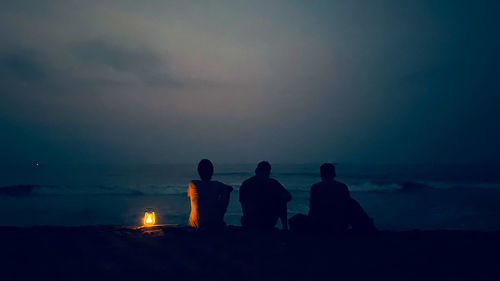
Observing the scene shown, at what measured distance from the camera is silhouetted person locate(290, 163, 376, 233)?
15.5ft

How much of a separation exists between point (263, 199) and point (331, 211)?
104cm

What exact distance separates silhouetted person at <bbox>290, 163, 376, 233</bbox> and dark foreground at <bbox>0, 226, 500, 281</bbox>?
283 millimetres

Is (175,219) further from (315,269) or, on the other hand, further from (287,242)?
(315,269)

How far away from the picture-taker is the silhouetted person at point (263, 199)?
5.18 m

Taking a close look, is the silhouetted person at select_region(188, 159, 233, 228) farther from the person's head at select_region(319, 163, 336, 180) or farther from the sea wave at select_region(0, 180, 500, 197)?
the sea wave at select_region(0, 180, 500, 197)

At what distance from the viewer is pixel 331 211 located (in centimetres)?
477

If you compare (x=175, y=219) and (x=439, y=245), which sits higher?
(x=439, y=245)

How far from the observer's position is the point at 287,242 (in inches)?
167

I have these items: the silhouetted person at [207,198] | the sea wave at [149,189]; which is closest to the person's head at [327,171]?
the silhouetted person at [207,198]

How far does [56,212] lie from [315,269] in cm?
1407

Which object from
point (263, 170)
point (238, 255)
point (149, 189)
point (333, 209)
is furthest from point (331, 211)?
point (149, 189)

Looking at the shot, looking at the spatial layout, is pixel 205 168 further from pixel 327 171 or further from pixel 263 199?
pixel 327 171

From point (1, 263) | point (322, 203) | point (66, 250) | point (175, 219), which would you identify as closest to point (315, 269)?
point (322, 203)

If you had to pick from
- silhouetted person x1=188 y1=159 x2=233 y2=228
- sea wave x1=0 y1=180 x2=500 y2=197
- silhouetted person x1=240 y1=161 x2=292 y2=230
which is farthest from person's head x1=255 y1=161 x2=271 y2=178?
sea wave x1=0 y1=180 x2=500 y2=197
